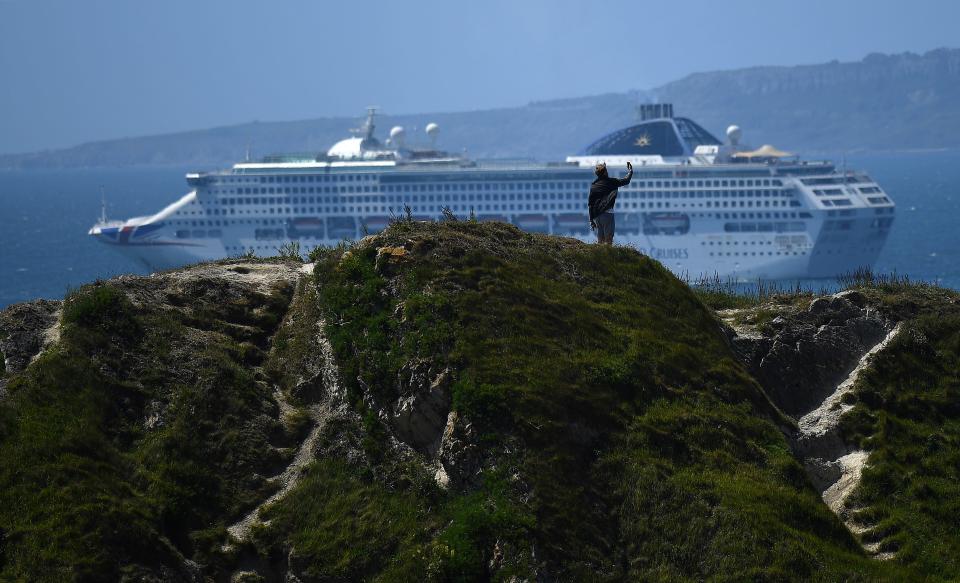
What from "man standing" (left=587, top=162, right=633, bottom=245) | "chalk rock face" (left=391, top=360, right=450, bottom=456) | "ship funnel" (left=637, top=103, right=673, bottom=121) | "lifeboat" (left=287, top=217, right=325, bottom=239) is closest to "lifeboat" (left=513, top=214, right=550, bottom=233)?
"lifeboat" (left=287, top=217, right=325, bottom=239)

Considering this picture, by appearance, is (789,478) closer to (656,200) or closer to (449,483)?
(449,483)

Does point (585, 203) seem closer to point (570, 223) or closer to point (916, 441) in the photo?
point (570, 223)

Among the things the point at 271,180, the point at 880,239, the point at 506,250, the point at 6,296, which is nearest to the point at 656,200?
the point at 880,239

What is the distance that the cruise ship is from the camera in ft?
269

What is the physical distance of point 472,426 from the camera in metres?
12.6

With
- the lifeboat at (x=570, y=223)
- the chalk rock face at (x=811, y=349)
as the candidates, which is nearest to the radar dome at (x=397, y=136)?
the lifeboat at (x=570, y=223)

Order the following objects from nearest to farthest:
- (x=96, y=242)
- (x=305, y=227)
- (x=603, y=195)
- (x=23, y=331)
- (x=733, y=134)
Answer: (x=23, y=331)
(x=603, y=195)
(x=733, y=134)
(x=305, y=227)
(x=96, y=242)

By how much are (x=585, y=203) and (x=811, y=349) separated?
74.0 meters

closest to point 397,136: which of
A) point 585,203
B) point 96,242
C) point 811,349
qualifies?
point 585,203

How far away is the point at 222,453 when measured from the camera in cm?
1320

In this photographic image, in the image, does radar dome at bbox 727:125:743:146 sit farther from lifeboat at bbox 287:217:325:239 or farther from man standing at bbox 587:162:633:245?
man standing at bbox 587:162:633:245

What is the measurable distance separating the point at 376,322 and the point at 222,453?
201cm

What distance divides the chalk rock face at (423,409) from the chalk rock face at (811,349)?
3.71 metres

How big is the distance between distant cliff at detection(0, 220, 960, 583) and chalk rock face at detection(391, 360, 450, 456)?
0.09 feet
